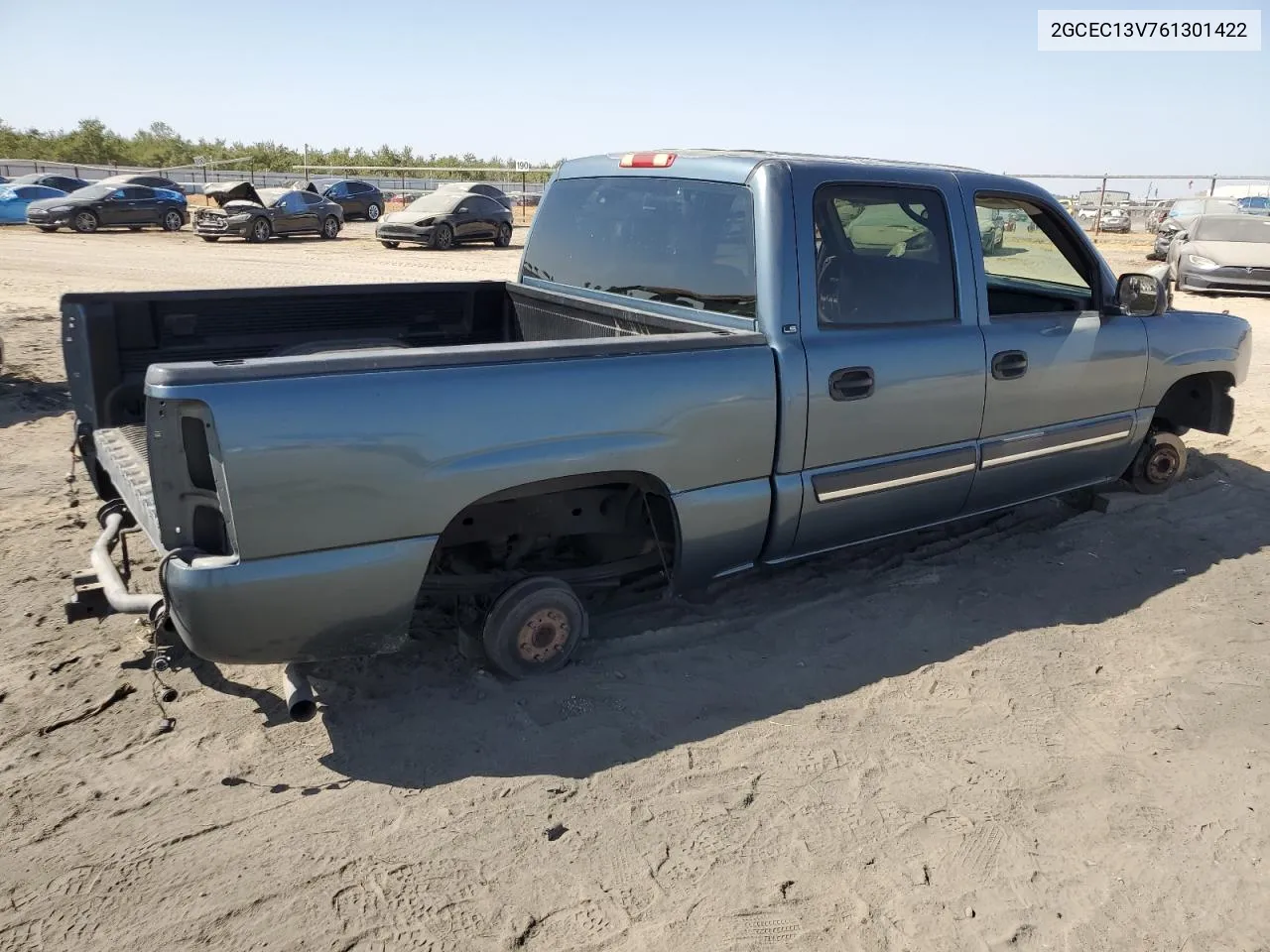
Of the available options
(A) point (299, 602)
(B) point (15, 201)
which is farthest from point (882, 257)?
(B) point (15, 201)

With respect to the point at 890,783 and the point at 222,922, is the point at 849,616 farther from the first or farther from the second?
the point at 222,922

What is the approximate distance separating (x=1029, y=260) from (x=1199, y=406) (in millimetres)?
1533

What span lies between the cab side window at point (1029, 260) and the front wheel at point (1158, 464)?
107cm

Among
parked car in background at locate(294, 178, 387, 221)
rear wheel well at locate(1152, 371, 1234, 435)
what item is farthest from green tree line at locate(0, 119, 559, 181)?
rear wheel well at locate(1152, 371, 1234, 435)

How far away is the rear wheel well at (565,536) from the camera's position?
3.47 meters

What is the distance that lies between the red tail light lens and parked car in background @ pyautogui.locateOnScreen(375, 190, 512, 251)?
19.4 m

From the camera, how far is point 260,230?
81.7ft

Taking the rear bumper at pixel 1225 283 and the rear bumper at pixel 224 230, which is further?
the rear bumper at pixel 224 230

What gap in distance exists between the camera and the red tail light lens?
4203 millimetres

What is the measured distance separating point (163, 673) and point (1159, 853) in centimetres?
336

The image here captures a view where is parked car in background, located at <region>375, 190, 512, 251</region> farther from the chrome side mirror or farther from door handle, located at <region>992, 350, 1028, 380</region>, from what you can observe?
door handle, located at <region>992, 350, 1028, 380</region>

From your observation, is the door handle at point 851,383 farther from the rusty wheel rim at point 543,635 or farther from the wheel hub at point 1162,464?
the wheel hub at point 1162,464

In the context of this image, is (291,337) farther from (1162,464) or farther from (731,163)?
(1162,464)

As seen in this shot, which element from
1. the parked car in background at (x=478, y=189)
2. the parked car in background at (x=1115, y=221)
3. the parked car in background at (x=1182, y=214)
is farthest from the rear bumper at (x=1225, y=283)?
the parked car in background at (x=1115, y=221)
